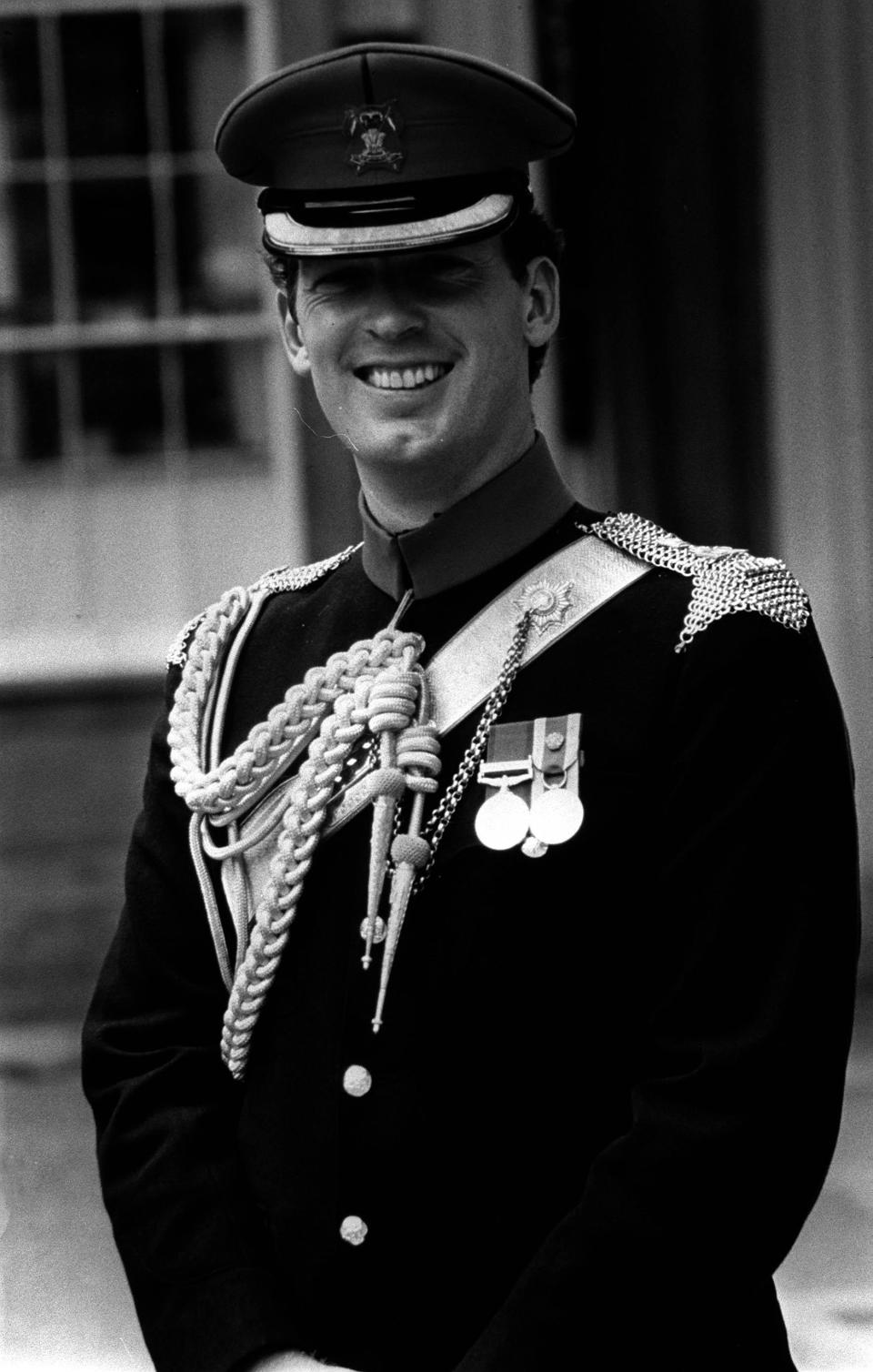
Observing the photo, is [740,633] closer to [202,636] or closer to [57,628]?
[202,636]

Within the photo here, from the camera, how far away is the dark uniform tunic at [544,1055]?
1.72m

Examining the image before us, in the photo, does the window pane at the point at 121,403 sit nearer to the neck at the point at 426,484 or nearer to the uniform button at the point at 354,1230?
the neck at the point at 426,484

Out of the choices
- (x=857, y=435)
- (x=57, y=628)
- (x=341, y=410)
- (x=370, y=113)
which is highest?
(x=370, y=113)

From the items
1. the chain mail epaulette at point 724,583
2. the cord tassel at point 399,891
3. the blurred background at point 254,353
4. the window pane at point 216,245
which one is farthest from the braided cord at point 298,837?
the window pane at point 216,245

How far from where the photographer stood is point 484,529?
198 centimetres

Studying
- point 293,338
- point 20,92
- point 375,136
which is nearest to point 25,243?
point 20,92

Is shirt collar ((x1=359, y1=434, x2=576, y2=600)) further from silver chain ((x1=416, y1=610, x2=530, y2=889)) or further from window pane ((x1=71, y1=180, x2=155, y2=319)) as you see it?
window pane ((x1=71, y1=180, x2=155, y2=319))

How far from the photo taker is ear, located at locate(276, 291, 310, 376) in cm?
201

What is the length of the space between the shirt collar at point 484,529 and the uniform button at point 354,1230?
1.96 feet

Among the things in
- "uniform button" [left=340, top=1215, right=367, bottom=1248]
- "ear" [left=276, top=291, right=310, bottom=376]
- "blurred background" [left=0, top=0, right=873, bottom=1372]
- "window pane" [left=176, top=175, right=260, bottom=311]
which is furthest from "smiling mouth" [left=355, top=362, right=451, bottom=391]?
"window pane" [left=176, top=175, right=260, bottom=311]

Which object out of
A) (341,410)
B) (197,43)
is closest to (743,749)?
(341,410)

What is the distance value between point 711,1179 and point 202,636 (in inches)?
32.6

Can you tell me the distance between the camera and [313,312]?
194 cm

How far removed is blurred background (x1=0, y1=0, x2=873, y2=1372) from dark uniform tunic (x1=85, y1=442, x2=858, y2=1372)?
266 centimetres
